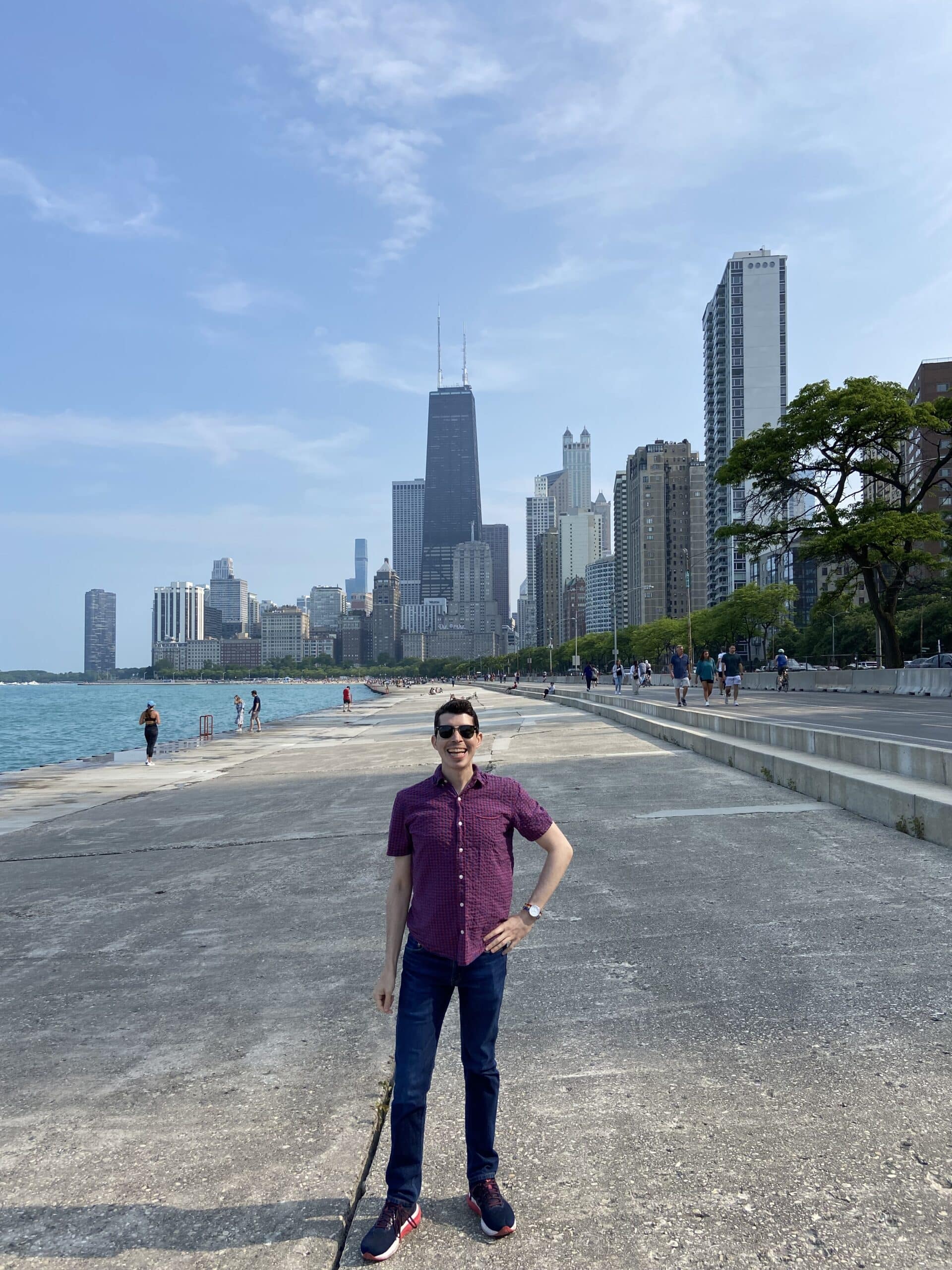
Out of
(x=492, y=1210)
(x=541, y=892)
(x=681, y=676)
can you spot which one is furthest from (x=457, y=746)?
(x=681, y=676)

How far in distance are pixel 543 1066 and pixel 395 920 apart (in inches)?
62.9

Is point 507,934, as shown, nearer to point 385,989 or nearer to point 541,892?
point 541,892

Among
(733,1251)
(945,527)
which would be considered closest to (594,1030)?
(733,1251)

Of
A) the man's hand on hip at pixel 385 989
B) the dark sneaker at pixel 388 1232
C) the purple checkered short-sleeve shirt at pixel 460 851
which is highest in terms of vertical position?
the purple checkered short-sleeve shirt at pixel 460 851

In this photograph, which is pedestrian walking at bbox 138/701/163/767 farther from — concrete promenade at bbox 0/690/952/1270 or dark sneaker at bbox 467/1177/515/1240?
dark sneaker at bbox 467/1177/515/1240

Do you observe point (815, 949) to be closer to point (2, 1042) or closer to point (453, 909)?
point (453, 909)

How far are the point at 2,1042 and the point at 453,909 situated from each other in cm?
327

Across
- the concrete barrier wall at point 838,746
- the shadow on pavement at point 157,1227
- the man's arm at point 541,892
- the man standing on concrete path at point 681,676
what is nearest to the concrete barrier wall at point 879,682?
the man standing on concrete path at point 681,676

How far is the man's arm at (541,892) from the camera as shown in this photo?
3426 millimetres

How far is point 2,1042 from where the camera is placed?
520cm

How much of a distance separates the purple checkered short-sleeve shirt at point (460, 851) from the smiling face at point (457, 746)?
0.19 ft

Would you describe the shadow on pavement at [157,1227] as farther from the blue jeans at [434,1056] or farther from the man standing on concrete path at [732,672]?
the man standing on concrete path at [732,672]

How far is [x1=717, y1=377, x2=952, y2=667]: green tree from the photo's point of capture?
139 ft

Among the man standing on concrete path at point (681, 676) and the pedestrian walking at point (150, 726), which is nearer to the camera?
the pedestrian walking at point (150, 726)
